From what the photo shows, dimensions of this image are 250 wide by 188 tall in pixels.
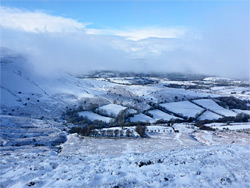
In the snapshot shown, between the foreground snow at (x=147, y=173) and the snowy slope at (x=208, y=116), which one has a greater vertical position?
the foreground snow at (x=147, y=173)

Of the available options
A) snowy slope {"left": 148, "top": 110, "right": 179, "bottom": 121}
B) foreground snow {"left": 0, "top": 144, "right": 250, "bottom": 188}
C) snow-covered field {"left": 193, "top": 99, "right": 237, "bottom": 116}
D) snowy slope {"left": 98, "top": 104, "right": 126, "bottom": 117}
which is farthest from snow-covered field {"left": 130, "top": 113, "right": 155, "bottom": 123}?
foreground snow {"left": 0, "top": 144, "right": 250, "bottom": 188}

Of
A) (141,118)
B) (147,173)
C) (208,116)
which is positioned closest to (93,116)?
(141,118)

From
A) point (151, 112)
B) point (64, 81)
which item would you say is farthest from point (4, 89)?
point (151, 112)

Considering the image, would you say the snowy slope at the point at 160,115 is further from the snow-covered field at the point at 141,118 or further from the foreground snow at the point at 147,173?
the foreground snow at the point at 147,173

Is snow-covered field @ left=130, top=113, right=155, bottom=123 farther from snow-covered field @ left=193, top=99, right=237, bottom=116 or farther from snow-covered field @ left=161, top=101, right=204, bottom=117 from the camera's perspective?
snow-covered field @ left=193, top=99, right=237, bottom=116

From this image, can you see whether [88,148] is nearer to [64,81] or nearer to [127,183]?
[127,183]

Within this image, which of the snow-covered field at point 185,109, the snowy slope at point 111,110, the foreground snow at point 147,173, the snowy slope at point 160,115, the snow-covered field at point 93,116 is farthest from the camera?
the snow-covered field at point 185,109

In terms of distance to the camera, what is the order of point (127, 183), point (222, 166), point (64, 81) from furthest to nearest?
point (64, 81) → point (222, 166) → point (127, 183)

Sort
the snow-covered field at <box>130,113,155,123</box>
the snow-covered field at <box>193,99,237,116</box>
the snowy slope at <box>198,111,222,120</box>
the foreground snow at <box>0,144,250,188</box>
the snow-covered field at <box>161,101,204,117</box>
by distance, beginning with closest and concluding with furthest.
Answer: the foreground snow at <box>0,144,250,188</box>
the snow-covered field at <box>130,113,155,123</box>
the snowy slope at <box>198,111,222,120</box>
the snow-covered field at <box>161,101,204,117</box>
the snow-covered field at <box>193,99,237,116</box>

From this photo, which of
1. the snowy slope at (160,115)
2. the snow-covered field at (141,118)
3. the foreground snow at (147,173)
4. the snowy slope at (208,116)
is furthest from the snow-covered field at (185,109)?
the foreground snow at (147,173)

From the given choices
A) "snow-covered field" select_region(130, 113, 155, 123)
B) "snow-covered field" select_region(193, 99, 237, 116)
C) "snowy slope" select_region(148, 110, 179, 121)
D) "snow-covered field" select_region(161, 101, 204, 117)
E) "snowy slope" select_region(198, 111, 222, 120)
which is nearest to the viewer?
"snow-covered field" select_region(130, 113, 155, 123)

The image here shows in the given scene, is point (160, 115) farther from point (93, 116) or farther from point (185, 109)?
point (93, 116)
